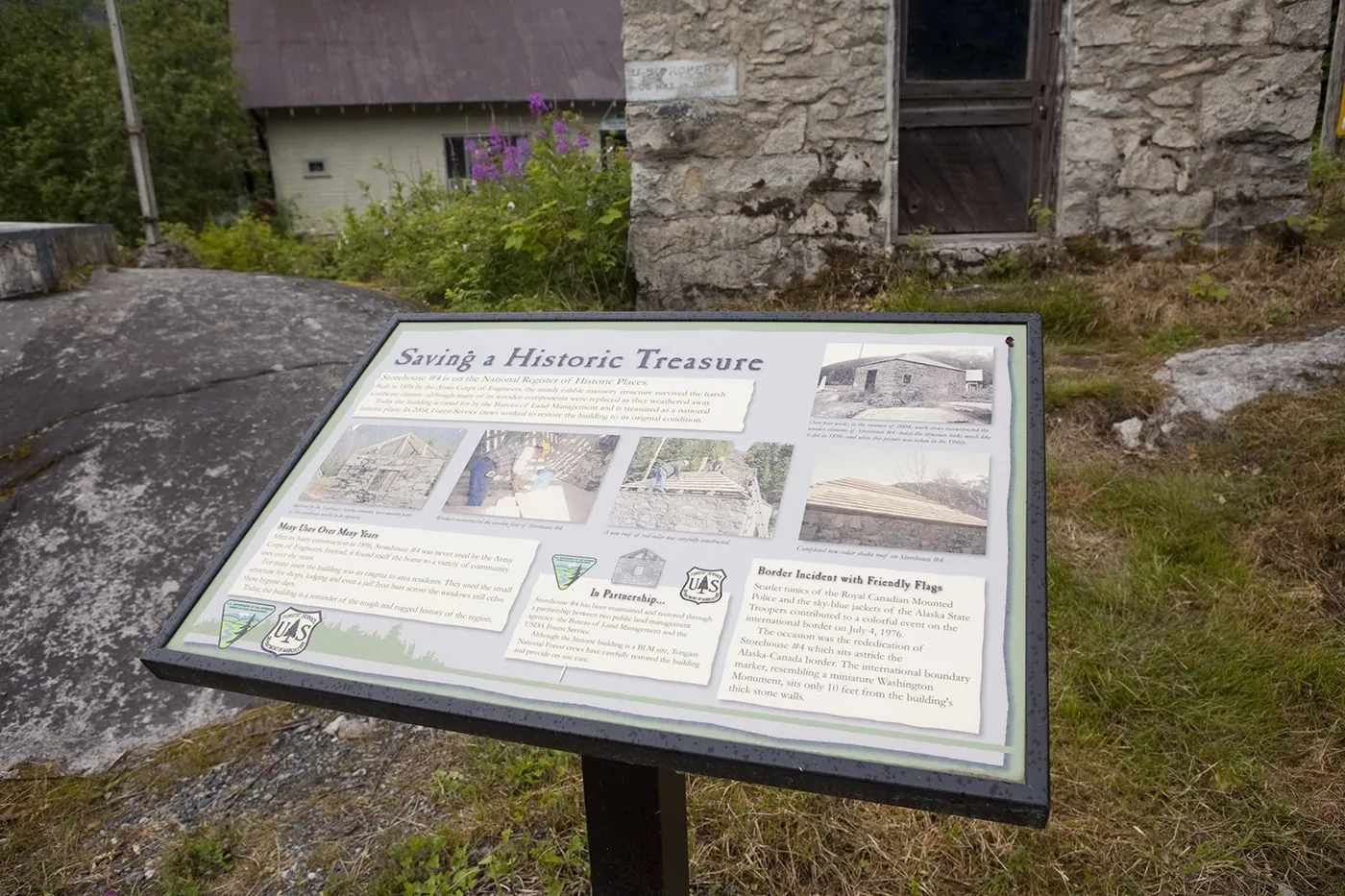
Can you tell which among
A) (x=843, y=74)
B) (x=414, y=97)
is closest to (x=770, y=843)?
(x=843, y=74)

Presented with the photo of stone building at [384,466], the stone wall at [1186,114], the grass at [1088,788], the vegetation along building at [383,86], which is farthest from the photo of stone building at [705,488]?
the vegetation along building at [383,86]

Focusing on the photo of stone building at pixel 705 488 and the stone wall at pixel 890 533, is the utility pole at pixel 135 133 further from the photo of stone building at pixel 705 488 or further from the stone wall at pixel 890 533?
the stone wall at pixel 890 533

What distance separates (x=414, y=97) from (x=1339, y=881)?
15248mm

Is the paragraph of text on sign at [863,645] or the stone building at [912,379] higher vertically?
the stone building at [912,379]

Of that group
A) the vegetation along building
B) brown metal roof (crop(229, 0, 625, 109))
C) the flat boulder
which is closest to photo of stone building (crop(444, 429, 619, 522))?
the flat boulder

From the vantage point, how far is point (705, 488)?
4.26 ft

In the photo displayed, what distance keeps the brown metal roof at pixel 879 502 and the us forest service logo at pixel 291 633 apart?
72 centimetres

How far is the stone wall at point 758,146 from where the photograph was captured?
4.51 metres

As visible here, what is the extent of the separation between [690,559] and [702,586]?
0.05 meters

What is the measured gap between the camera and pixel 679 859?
1479mm

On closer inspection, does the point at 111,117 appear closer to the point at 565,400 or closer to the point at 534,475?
the point at 565,400

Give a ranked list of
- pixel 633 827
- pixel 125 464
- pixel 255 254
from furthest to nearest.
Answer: pixel 255 254 < pixel 125 464 < pixel 633 827

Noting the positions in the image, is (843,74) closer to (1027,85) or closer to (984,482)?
(1027,85)

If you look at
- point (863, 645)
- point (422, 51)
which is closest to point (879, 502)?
point (863, 645)
